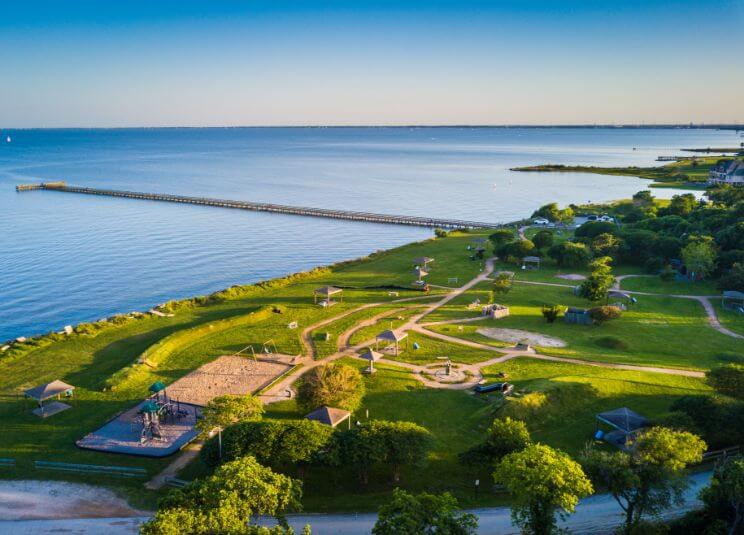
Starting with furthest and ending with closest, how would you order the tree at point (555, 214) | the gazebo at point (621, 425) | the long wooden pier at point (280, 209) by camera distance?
1. the long wooden pier at point (280, 209)
2. the tree at point (555, 214)
3. the gazebo at point (621, 425)

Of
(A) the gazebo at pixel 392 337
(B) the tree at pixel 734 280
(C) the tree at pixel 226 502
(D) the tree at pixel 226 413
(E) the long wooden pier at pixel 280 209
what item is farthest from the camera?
(E) the long wooden pier at pixel 280 209

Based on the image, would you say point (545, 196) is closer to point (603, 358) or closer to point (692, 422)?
point (603, 358)

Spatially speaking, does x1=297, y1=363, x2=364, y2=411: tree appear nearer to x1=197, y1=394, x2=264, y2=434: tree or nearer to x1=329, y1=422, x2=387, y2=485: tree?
x1=197, y1=394, x2=264, y2=434: tree

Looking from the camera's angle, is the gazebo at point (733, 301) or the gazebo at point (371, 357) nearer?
the gazebo at point (371, 357)

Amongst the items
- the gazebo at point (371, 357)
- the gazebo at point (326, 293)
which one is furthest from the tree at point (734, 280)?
the gazebo at point (326, 293)

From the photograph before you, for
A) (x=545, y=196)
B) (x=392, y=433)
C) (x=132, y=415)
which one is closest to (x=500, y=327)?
(x=392, y=433)

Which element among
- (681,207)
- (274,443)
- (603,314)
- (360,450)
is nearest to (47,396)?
(274,443)

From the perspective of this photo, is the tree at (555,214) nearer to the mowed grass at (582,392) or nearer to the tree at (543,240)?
the tree at (543,240)
